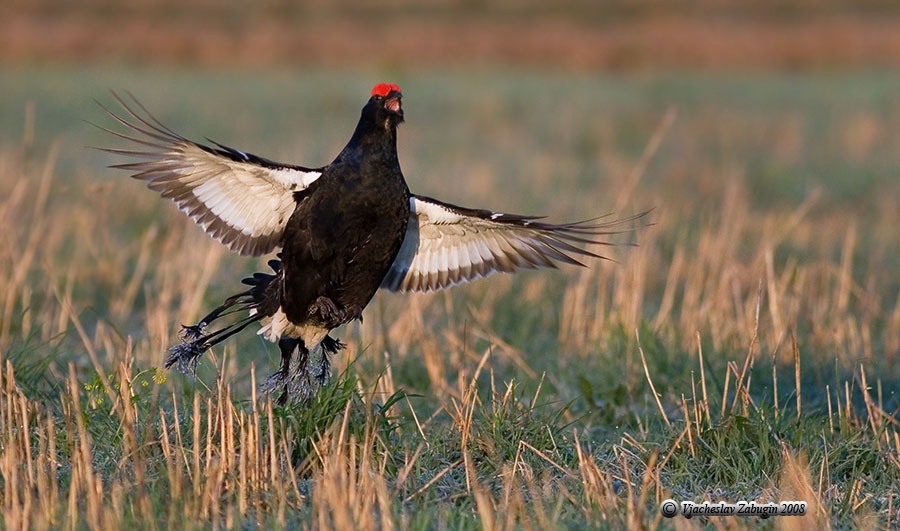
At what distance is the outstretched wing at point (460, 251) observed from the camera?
4.76m

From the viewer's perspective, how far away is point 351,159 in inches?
171

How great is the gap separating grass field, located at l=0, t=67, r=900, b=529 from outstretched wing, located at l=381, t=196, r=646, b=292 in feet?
1.15

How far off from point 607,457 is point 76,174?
8.04m

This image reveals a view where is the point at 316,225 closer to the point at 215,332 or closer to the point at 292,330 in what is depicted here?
the point at 292,330

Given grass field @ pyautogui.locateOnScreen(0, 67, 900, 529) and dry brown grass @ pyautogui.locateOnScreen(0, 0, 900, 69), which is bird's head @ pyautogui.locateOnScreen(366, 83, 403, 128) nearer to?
grass field @ pyautogui.locateOnScreen(0, 67, 900, 529)

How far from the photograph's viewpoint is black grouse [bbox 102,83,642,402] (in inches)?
170

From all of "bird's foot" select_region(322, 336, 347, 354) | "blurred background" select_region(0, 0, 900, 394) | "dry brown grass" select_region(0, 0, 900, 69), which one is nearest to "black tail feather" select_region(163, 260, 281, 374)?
"bird's foot" select_region(322, 336, 347, 354)

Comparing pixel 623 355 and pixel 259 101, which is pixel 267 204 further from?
pixel 259 101

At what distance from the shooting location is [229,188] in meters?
Result: 4.54

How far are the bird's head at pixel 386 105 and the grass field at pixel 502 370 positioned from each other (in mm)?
1028

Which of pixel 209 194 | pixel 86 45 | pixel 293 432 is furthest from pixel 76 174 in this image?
pixel 86 45

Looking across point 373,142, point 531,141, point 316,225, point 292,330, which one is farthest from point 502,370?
point 531,141

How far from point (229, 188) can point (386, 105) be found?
2.49ft

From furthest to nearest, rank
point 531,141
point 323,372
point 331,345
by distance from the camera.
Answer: point 531,141 → point 331,345 → point 323,372
